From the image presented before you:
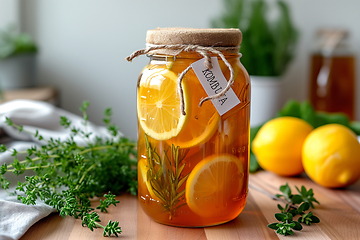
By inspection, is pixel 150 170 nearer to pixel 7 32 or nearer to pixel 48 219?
pixel 48 219

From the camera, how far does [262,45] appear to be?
1503 mm

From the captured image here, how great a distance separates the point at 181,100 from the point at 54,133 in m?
0.50

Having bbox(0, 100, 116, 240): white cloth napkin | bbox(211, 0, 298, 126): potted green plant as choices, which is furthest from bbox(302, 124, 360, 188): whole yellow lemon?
Result: bbox(211, 0, 298, 126): potted green plant

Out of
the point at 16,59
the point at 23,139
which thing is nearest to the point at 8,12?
the point at 16,59

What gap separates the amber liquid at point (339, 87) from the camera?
156 cm

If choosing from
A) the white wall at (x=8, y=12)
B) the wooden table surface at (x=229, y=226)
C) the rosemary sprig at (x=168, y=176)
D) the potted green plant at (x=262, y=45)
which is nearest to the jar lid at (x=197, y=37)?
the rosemary sprig at (x=168, y=176)

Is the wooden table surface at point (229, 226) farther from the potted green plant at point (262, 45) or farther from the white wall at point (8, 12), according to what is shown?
the white wall at point (8, 12)

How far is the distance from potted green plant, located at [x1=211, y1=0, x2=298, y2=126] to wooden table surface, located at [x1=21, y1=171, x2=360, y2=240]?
0.84 metres

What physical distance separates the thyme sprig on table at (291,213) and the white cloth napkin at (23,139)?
1.24 ft

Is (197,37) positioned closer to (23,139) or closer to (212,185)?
(212,185)

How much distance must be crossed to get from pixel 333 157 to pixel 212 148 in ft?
1.04

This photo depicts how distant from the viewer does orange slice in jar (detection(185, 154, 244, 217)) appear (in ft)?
1.86

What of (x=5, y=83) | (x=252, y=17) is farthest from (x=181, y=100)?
(x=5, y=83)

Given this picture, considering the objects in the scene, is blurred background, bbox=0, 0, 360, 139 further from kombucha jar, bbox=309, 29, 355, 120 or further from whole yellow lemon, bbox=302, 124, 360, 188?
whole yellow lemon, bbox=302, 124, 360, 188
